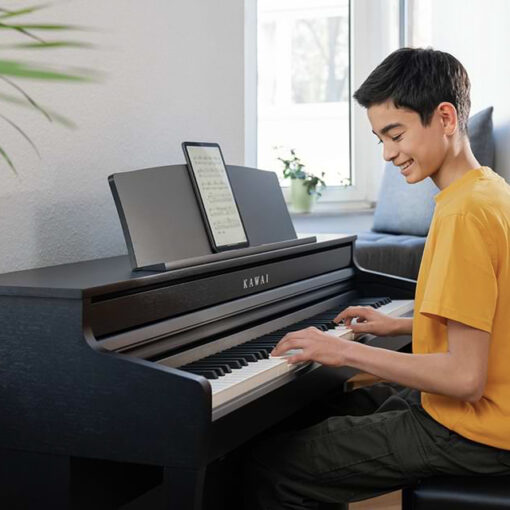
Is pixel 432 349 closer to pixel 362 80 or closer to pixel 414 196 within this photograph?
pixel 414 196

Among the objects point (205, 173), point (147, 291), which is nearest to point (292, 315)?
point (205, 173)

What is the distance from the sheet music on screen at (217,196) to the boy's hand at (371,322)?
1.04 feet

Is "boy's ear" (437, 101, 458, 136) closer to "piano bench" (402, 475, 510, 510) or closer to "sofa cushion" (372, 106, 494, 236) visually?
"piano bench" (402, 475, 510, 510)

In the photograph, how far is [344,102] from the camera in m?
5.09

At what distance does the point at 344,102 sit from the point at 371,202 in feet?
1.93

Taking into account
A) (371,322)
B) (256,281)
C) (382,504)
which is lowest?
(382,504)

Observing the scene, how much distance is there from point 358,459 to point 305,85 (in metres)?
3.60

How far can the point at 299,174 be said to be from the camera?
4.87 m

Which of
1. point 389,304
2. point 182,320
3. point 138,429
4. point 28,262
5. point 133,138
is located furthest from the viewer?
point 389,304

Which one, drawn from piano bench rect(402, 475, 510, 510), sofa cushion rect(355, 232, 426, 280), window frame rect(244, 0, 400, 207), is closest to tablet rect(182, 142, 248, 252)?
piano bench rect(402, 475, 510, 510)

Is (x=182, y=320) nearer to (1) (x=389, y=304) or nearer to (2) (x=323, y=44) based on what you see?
(1) (x=389, y=304)

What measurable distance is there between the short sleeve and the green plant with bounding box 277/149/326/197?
333cm

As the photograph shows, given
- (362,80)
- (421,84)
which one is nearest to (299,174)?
(362,80)

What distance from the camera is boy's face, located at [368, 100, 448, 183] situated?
1706 millimetres
